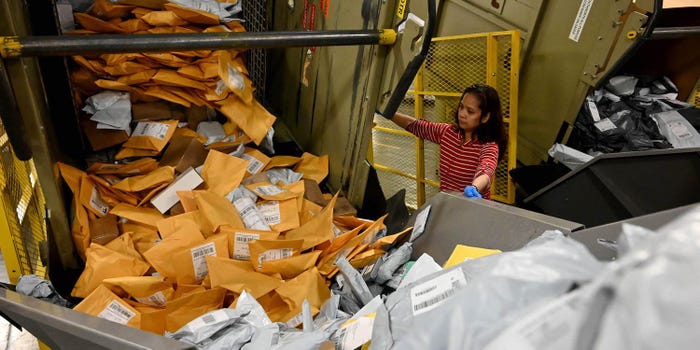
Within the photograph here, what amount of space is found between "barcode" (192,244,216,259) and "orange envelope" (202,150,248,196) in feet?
1.02

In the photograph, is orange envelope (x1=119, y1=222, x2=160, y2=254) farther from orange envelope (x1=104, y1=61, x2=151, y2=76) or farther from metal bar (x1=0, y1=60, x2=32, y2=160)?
orange envelope (x1=104, y1=61, x2=151, y2=76)

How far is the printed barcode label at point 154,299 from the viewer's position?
1499mm

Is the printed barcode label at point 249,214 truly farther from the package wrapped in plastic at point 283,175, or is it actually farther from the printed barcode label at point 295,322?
the printed barcode label at point 295,322

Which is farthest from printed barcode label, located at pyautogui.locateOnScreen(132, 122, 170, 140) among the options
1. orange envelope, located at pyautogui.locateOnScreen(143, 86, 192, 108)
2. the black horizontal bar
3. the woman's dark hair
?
the black horizontal bar

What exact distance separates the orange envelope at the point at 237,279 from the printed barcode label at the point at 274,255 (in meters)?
0.05

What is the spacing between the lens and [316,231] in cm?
174

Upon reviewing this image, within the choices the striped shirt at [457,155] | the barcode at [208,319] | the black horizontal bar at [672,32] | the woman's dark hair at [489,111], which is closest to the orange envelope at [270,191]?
the barcode at [208,319]

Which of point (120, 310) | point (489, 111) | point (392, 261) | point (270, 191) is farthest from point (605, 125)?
point (120, 310)

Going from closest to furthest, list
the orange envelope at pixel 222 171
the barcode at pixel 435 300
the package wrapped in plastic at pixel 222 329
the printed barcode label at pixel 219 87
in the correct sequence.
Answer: the barcode at pixel 435 300 → the package wrapped in plastic at pixel 222 329 → the orange envelope at pixel 222 171 → the printed barcode label at pixel 219 87

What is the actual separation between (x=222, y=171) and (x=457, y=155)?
1.30 metres

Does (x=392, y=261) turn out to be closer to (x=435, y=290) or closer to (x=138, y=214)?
(x=435, y=290)

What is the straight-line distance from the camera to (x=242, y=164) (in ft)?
6.36

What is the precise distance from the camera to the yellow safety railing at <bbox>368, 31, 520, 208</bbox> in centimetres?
284

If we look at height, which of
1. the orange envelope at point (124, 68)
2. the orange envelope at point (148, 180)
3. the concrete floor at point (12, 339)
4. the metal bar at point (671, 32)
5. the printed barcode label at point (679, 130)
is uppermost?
the metal bar at point (671, 32)
